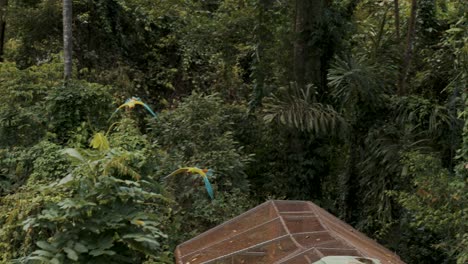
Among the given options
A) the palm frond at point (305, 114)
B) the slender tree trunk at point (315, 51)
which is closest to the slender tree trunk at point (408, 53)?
the palm frond at point (305, 114)

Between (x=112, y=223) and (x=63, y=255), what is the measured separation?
36cm

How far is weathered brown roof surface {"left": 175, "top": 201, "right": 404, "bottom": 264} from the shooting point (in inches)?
161

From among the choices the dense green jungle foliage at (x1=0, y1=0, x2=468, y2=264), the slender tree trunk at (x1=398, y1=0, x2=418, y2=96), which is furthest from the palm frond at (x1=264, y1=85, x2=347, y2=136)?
the slender tree trunk at (x1=398, y1=0, x2=418, y2=96)

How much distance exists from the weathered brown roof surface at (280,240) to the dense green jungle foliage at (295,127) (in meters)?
0.60

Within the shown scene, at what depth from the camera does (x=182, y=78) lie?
11469 mm

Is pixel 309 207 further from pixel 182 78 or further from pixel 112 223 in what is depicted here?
pixel 182 78

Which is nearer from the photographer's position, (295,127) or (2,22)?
(295,127)

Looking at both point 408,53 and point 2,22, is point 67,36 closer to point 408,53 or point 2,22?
point 2,22

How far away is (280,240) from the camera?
4.33 metres

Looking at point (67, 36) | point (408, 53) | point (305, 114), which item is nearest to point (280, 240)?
point (305, 114)

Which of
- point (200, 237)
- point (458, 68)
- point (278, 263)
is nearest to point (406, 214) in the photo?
point (458, 68)

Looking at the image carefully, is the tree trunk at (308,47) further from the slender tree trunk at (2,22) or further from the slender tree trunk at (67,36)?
the slender tree trunk at (2,22)

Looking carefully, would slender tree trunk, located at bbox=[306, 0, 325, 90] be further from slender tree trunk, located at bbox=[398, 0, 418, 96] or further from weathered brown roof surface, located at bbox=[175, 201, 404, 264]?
weathered brown roof surface, located at bbox=[175, 201, 404, 264]

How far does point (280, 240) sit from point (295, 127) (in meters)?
3.62
